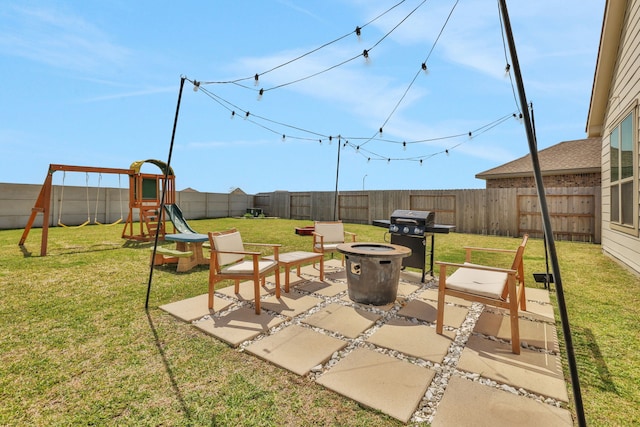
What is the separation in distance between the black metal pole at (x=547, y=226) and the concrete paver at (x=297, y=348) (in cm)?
155

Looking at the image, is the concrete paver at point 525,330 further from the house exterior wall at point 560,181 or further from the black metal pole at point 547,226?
the house exterior wall at point 560,181

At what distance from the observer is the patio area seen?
1.76 m

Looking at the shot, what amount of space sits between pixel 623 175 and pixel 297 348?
6.68 m

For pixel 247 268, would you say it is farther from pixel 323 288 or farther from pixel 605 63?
pixel 605 63

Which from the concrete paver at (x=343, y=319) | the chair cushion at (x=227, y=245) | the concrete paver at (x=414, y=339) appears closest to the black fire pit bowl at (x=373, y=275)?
the concrete paver at (x=343, y=319)

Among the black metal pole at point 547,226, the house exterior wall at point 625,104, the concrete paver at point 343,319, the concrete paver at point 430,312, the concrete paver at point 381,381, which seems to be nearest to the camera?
the black metal pole at point 547,226

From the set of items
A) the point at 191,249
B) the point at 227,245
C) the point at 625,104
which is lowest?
the point at 191,249

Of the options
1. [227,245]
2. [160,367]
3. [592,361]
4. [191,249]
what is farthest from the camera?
[191,249]

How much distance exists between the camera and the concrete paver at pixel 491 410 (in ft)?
5.29

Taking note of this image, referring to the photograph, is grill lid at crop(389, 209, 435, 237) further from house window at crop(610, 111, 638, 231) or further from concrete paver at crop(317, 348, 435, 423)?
house window at crop(610, 111, 638, 231)

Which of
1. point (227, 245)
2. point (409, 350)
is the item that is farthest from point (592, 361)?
point (227, 245)

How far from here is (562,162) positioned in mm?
12125

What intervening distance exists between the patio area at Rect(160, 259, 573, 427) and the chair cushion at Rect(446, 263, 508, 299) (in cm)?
47

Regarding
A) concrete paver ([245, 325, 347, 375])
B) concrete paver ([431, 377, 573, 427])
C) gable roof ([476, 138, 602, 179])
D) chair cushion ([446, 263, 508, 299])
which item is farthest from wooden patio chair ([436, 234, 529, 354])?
gable roof ([476, 138, 602, 179])
